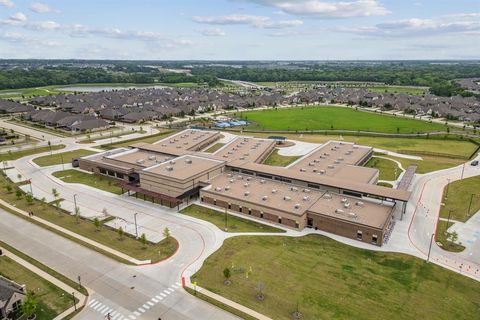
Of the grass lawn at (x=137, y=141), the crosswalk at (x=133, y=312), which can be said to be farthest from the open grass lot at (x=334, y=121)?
the crosswalk at (x=133, y=312)

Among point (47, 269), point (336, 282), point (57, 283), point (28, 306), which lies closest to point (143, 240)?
point (57, 283)

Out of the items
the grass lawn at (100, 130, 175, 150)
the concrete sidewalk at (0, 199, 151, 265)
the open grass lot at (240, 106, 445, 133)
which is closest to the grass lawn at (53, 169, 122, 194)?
the concrete sidewalk at (0, 199, 151, 265)

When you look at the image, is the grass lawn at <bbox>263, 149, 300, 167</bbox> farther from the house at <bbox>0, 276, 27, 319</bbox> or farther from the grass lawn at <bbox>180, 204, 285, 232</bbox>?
the house at <bbox>0, 276, 27, 319</bbox>

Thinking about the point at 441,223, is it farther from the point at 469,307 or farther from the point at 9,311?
the point at 9,311

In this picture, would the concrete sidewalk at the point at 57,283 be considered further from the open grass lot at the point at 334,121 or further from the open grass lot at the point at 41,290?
the open grass lot at the point at 334,121

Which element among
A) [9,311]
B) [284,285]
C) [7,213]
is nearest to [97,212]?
[7,213]

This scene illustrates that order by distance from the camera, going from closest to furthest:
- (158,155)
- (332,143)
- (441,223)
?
1. (441,223)
2. (158,155)
3. (332,143)
